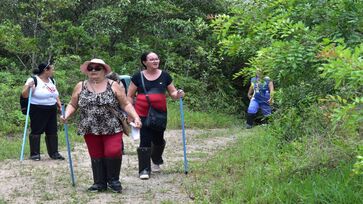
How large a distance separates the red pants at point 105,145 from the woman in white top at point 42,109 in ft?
8.30

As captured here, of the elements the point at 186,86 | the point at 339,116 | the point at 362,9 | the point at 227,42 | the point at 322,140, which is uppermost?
the point at 362,9

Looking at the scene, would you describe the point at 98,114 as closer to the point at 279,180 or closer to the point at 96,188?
the point at 96,188

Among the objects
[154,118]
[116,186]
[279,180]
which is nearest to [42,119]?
[154,118]

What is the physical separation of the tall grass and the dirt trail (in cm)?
36

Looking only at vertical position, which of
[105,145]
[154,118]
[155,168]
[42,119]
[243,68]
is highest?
[243,68]

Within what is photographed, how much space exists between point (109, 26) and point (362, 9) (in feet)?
41.4

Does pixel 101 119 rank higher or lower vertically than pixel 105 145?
Answer: higher

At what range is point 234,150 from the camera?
912 cm

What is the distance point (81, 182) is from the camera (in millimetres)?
7070

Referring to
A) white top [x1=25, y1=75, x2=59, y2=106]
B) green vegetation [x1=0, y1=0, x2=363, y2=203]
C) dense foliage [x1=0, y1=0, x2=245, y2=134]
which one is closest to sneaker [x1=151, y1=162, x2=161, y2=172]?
green vegetation [x1=0, y1=0, x2=363, y2=203]

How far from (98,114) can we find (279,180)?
2255mm

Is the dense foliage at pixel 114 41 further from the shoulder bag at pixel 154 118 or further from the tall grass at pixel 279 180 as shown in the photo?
the tall grass at pixel 279 180

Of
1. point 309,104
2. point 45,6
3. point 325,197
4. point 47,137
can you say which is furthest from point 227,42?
point 45,6

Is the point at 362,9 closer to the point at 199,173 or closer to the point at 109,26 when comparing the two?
the point at 199,173
